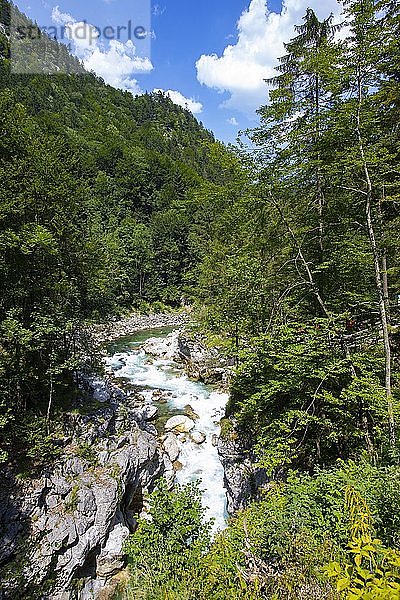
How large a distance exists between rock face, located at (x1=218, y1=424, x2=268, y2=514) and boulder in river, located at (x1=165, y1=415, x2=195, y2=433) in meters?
3.94

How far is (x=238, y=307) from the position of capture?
1145 centimetres

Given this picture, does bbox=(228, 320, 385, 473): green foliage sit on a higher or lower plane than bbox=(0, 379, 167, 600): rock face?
higher

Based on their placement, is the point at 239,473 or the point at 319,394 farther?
the point at 239,473

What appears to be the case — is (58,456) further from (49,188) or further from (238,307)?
(49,188)

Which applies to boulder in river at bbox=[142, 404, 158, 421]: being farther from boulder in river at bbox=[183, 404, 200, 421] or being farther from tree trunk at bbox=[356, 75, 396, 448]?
tree trunk at bbox=[356, 75, 396, 448]

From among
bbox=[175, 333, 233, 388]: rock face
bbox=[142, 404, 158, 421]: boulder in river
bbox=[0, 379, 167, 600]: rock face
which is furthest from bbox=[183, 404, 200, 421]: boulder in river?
bbox=[0, 379, 167, 600]: rock face

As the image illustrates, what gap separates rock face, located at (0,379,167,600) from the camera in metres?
7.67

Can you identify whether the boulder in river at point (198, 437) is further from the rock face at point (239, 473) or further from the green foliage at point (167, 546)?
the green foliage at point (167, 546)

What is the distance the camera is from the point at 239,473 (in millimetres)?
9820

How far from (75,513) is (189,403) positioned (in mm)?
9184

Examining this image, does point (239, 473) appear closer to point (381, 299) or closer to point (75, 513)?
point (75, 513)

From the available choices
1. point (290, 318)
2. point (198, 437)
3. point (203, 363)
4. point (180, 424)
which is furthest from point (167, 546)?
point (203, 363)

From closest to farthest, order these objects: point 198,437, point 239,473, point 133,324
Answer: point 239,473 < point 198,437 < point 133,324

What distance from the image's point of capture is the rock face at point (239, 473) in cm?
889
